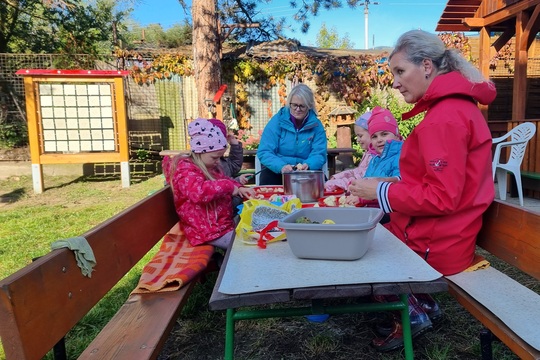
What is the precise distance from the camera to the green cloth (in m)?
1.49

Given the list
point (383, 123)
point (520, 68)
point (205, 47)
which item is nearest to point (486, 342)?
point (383, 123)

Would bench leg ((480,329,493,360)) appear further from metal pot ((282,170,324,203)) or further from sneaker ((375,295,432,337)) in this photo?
metal pot ((282,170,324,203))

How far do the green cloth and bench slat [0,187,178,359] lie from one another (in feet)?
0.08

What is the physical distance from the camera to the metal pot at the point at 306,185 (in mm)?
2553

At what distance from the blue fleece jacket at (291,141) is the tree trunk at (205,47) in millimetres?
3821

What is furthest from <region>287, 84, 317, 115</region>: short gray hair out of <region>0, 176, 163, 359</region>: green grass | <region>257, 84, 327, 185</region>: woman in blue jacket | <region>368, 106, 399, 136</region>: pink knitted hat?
<region>0, 176, 163, 359</region>: green grass

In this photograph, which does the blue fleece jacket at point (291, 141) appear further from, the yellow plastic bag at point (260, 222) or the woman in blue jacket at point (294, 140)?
the yellow plastic bag at point (260, 222)

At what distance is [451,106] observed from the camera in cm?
175

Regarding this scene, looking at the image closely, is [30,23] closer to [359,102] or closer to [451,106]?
[359,102]

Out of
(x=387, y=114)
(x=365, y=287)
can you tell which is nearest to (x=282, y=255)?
(x=365, y=287)

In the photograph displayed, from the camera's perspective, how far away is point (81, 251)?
1540 millimetres

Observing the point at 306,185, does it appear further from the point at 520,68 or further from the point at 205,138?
the point at 520,68

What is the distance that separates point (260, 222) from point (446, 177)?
815mm

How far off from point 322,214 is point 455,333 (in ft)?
4.75
